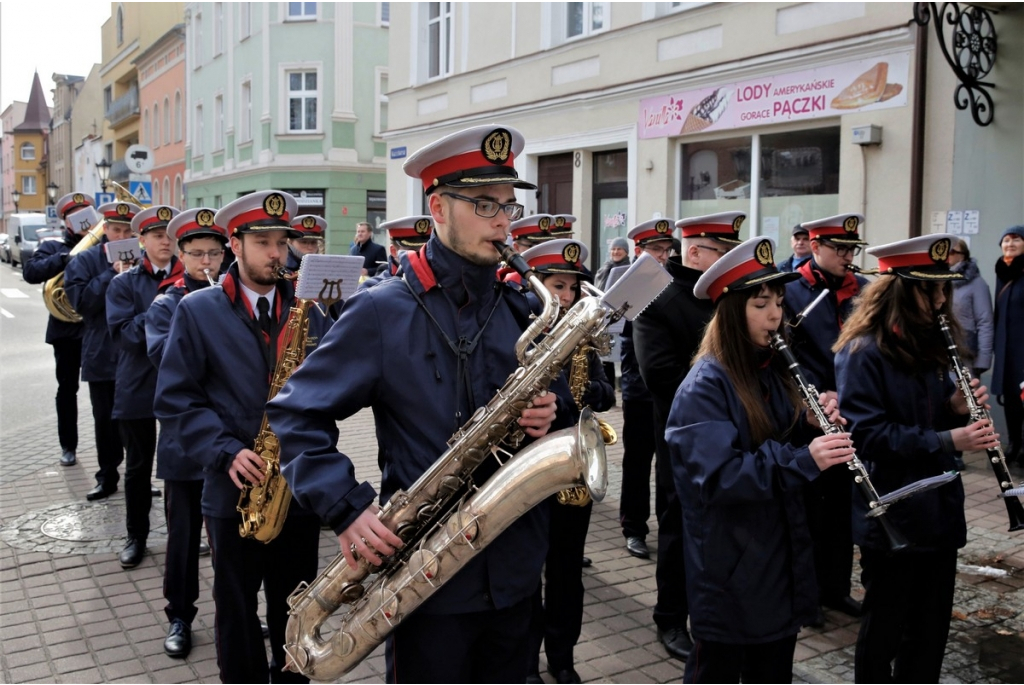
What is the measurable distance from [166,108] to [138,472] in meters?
39.5

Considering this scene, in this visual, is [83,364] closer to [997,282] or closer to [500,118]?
[997,282]

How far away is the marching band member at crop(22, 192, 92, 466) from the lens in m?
8.31

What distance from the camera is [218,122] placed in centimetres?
3469

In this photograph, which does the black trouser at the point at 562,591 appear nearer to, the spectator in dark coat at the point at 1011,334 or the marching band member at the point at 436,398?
the marching band member at the point at 436,398

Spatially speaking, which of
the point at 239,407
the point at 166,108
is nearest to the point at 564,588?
the point at 239,407

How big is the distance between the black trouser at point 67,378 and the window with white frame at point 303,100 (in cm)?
2310

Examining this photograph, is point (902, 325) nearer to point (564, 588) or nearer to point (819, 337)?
point (819, 337)

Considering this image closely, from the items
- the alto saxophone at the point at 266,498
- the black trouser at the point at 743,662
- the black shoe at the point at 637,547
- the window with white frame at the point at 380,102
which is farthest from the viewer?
the window with white frame at the point at 380,102

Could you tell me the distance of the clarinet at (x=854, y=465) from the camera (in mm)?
3246

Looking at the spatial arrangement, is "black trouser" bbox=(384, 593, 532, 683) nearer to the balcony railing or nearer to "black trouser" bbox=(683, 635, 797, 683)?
"black trouser" bbox=(683, 635, 797, 683)

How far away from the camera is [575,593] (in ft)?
14.5

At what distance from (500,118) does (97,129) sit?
53.4 m

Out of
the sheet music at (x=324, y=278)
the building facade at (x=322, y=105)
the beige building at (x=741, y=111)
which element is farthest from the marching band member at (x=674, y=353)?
the building facade at (x=322, y=105)

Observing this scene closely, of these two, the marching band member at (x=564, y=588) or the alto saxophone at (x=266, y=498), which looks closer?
the alto saxophone at (x=266, y=498)
